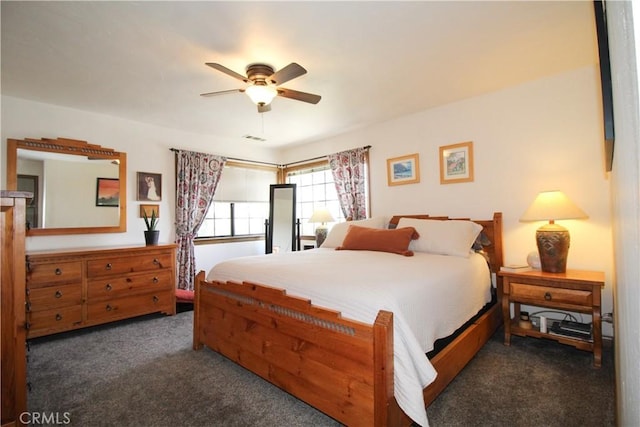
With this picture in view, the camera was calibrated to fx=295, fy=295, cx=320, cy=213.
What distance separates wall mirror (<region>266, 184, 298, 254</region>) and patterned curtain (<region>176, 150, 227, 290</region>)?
1042 millimetres

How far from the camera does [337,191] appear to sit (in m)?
4.37

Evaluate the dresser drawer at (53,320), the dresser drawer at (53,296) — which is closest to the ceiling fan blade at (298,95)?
the dresser drawer at (53,296)

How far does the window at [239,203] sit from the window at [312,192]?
0.49m

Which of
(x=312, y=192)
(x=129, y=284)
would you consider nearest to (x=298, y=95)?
(x=129, y=284)

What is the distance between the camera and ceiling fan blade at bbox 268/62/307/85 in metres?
1.92

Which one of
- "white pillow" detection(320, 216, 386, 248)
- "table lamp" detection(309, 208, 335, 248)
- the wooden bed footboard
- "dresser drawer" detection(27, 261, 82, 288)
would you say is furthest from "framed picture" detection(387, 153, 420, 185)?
"dresser drawer" detection(27, 261, 82, 288)

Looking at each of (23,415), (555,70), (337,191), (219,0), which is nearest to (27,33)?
(219,0)

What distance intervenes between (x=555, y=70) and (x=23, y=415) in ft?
13.7

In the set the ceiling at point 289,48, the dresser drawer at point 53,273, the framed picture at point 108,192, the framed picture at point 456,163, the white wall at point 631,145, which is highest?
the ceiling at point 289,48

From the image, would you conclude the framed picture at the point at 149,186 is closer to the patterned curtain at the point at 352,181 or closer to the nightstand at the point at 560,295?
the patterned curtain at the point at 352,181

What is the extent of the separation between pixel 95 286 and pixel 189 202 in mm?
1507

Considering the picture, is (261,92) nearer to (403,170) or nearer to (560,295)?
(403,170)

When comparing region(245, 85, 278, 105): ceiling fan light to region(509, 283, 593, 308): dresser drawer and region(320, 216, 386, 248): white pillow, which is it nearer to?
region(320, 216, 386, 248): white pillow

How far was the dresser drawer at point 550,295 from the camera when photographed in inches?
83.4
